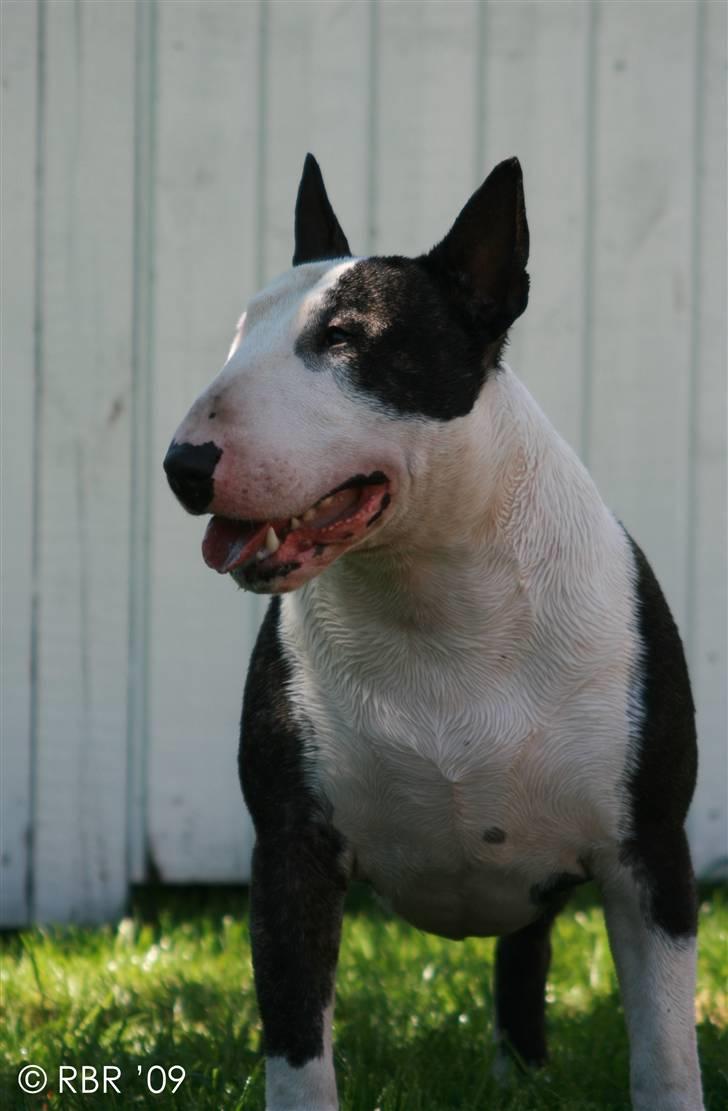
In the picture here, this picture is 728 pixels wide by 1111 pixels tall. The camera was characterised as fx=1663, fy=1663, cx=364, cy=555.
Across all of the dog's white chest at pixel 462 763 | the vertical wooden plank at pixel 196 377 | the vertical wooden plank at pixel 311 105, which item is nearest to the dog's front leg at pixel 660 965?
the dog's white chest at pixel 462 763

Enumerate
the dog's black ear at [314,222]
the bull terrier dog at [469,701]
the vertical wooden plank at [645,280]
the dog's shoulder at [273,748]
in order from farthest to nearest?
the vertical wooden plank at [645,280] → the dog's black ear at [314,222] → the dog's shoulder at [273,748] → the bull terrier dog at [469,701]

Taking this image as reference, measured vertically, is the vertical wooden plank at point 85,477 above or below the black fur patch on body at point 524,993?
above

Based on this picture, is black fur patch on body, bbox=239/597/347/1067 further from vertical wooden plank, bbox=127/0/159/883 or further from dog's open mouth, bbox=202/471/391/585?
vertical wooden plank, bbox=127/0/159/883

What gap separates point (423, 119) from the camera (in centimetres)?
487

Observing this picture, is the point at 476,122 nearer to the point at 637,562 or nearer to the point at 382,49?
the point at 382,49

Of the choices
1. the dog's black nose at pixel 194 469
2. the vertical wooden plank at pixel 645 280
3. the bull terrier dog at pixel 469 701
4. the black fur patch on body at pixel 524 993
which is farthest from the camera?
the vertical wooden plank at pixel 645 280

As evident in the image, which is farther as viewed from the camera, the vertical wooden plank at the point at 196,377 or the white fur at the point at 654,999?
the vertical wooden plank at the point at 196,377

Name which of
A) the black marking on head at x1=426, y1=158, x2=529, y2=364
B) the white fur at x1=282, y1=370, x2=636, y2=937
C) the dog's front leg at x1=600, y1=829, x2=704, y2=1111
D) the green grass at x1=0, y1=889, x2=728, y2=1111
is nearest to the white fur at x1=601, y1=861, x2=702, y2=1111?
the dog's front leg at x1=600, y1=829, x2=704, y2=1111

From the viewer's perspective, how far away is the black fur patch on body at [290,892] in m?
2.66

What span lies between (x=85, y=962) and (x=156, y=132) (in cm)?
232

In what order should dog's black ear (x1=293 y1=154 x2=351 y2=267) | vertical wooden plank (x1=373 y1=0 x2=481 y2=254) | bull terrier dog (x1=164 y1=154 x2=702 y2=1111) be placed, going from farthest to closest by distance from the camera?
vertical wooden plank (x1=373 y1=0 x2=481 y2=254), dog's black ear (x1=293 y1=154 x2=351 y2=267), bull terrier dog (x1=164 y1=154 x2=702 y2=1111)

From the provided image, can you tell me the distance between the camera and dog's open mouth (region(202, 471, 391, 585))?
7.85 feet

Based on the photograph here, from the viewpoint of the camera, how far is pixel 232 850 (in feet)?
15.9

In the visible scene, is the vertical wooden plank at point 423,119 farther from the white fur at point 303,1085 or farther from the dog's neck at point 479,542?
the white fur at point 303,1085
